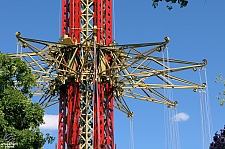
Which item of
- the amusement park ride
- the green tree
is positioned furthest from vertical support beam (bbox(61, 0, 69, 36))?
the green tree

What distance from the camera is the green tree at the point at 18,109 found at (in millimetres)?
15312

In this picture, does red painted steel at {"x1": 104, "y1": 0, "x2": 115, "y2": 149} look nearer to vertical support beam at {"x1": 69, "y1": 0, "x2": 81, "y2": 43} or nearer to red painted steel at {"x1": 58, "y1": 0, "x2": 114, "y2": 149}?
red painted steel at {"x1": 58, "y1": 0, "x2": 114, "y2": 149}

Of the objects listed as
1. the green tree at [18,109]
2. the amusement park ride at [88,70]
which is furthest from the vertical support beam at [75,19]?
the green tree at [18,109]

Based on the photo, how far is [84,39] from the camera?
25578mm

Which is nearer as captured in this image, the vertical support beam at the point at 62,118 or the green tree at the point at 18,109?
the green tree at the point at 18,109

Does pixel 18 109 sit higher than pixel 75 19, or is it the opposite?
pixel 75 19

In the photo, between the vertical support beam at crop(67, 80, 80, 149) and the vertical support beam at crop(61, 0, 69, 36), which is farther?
the vertical support beam at crop(61, 0, 69, 36)

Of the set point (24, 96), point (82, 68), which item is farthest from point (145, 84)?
point (24, 96)

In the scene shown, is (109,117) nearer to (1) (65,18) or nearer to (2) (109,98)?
A: (2) (109,98)

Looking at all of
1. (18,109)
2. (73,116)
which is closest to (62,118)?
Result: (73,116)

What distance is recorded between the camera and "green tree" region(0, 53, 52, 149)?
1531 cm

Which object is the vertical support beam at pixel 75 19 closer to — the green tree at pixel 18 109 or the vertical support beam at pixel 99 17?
the vertical support beam at pixel 99 17

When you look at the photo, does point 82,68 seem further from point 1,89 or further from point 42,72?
point 1,89

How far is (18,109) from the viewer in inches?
618
